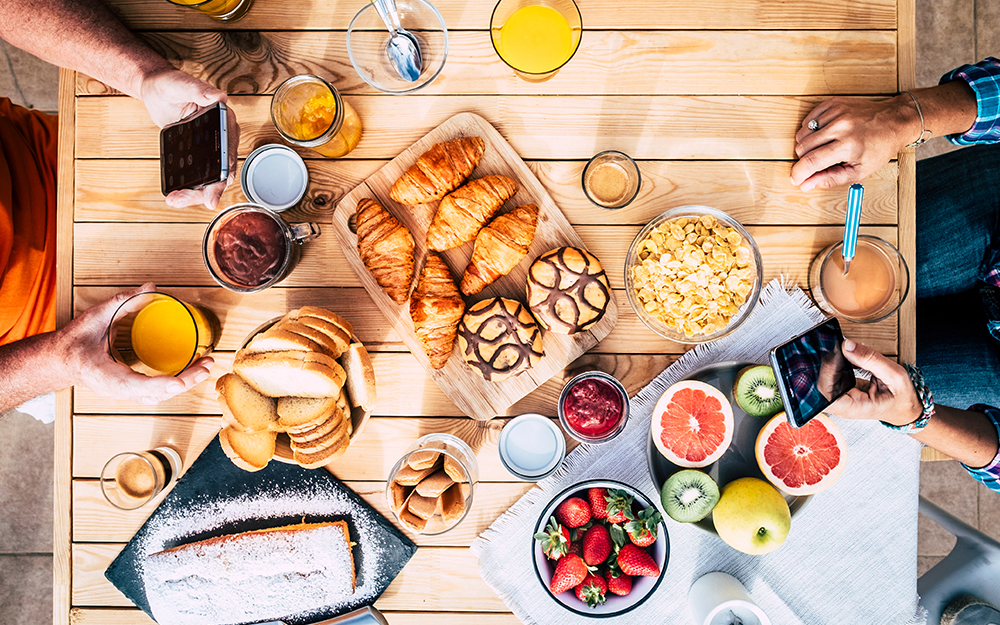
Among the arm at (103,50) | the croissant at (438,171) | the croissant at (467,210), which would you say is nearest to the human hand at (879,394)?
the croissant at (467,210)

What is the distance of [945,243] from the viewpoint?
72.6 inches

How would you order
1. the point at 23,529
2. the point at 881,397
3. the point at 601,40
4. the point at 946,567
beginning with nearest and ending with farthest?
1. the point at 881,397
2. the point at 601,40
3. the point at 946,567
4. the point at 23,529

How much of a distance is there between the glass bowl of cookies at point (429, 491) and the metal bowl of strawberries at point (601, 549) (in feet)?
0.85

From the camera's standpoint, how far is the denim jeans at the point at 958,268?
1816 mm

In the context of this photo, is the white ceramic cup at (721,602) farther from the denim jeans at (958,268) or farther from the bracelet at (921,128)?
the bracelet at (921,128)

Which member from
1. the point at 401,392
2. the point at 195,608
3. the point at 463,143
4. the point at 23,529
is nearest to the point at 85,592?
the point at 195,608

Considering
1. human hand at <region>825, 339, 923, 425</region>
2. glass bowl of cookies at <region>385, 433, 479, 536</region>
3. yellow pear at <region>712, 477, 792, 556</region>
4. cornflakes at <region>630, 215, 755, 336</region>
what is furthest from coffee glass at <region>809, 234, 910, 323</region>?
glass bowl of cookies at <region>385, 433, 479, 536</region>

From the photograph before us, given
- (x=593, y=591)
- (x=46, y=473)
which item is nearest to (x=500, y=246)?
(x=593, y=591)

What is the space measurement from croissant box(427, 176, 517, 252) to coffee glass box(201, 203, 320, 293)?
0.44 metres

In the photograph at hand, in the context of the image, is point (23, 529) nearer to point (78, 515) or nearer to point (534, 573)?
point (78, 515)

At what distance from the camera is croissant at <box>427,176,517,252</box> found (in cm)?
160

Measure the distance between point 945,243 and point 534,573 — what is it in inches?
68.8

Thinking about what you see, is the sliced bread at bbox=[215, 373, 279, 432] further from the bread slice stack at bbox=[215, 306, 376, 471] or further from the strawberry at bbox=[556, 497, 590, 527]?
the strawberry at bbox=[556, 497, 590, 527]

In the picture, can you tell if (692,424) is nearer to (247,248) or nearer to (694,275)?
(694,275)
